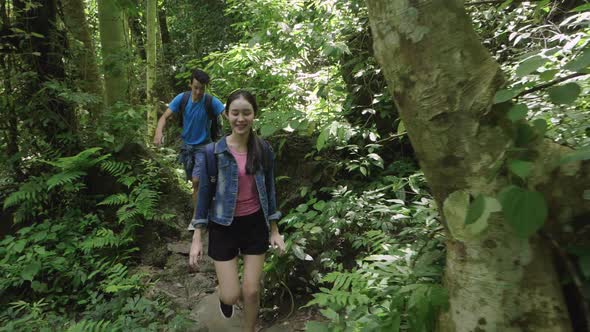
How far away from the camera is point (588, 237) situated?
1.76 metres

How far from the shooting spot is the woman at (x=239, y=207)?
341 centimetres

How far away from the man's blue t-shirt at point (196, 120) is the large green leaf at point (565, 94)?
4797mm

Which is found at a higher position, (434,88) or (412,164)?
(434,88)

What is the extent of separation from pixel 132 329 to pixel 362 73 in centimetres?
412

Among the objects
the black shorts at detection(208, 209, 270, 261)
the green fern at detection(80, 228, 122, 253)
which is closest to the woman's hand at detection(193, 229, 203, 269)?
the black shorts at detection(208, 209, 270, 261)

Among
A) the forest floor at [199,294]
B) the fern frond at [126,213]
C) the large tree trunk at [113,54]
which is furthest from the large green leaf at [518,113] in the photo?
the large tree trunk at [113,54]

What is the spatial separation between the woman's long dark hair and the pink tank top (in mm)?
48

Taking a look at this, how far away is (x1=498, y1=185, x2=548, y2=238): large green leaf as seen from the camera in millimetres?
1245

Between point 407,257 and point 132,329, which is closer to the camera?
point 407,257

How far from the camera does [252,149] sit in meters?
3.50

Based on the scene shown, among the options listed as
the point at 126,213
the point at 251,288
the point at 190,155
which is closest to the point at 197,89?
the point at 190,155

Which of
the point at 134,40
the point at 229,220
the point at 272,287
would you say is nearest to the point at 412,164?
the point at 272,287

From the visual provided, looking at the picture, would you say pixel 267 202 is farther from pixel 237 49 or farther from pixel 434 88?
pixel 237 49

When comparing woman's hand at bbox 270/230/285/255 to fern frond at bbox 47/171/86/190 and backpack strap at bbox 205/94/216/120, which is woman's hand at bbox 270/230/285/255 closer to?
backpack strap at bbox 205/94/216/120
